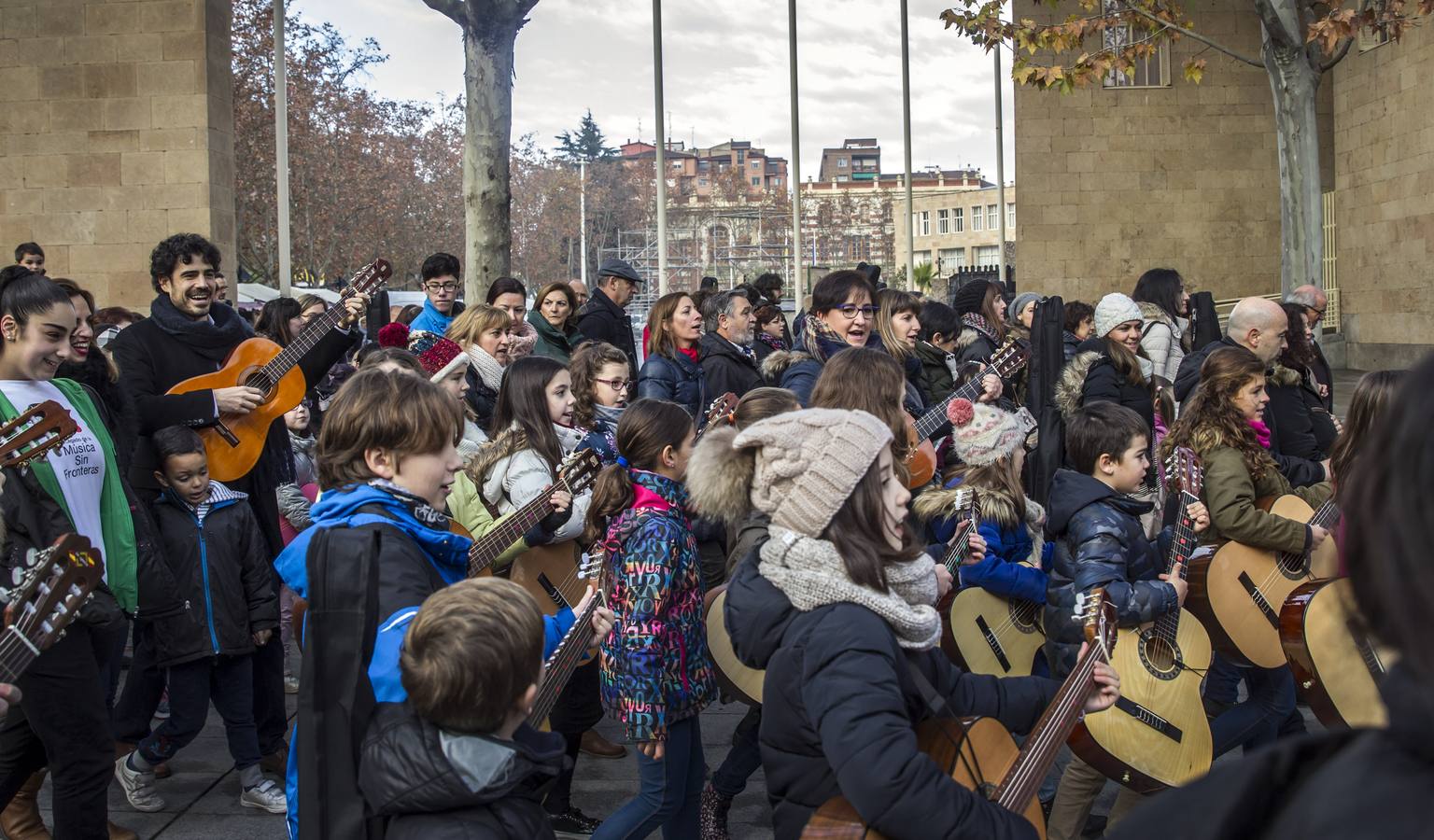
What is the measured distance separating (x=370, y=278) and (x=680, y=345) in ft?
7.92

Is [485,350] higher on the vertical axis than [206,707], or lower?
higher

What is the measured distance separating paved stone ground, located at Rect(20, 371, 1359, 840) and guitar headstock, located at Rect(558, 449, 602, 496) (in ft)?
4.84

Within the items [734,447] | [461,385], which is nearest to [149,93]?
[461,385]

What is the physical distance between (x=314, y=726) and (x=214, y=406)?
3.08 meters

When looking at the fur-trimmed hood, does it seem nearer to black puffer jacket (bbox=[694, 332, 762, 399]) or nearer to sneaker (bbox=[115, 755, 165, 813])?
black puffer jacket (bbox=[694, 332, 762, 399])

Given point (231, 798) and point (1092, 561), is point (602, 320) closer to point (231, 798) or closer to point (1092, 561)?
point (231, 798)

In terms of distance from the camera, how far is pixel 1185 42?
2344 centimetres

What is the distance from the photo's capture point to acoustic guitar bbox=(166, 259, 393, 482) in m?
5.48

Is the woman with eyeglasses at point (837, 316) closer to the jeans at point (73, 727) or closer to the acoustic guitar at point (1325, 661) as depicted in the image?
the acoustic guitar at point (1325, 661)

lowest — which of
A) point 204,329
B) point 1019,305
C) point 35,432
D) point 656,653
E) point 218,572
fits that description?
point 656,653

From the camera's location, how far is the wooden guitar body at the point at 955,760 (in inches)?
99.3

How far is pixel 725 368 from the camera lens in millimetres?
7305

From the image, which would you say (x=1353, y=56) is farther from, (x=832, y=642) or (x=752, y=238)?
(x=752, y=238)

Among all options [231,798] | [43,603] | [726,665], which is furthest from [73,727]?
[726,665]
